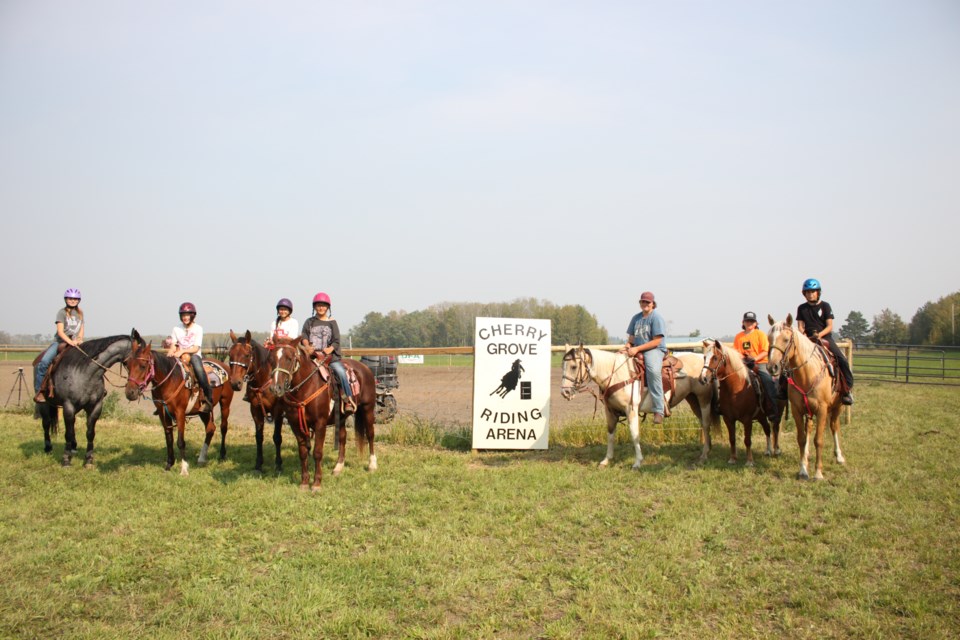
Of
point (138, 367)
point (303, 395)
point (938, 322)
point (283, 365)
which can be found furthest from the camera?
point (938, 322)

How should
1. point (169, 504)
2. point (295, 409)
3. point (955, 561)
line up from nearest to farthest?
point (955, 561) < point (169, 504) < point (295, 409)

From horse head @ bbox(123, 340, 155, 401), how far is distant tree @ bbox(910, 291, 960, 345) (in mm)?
50958

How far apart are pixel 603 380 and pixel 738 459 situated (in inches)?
94.2

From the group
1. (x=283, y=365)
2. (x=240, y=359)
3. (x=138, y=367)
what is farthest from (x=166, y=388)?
(x=283, y=365)

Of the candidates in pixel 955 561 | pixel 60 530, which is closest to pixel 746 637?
pixel 955 561

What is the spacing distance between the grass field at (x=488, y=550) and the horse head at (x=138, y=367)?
47.8 inches

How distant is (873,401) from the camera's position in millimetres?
15797

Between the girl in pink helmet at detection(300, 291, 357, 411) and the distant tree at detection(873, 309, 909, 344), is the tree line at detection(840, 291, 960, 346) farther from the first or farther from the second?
the girl in pink helmet at detection(300, 291, 357, 411)

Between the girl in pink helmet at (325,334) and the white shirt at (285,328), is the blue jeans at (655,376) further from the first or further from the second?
the white shirt at (285,328)

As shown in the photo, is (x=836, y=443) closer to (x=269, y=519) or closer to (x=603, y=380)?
(x=603, y=380)

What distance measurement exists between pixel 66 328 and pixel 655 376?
923 cm

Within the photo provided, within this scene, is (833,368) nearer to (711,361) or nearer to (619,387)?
(711,361)

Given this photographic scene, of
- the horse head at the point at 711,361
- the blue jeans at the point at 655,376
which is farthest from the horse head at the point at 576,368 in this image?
the horse head at the point at 711,361

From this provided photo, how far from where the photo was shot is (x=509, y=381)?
1076 cm
